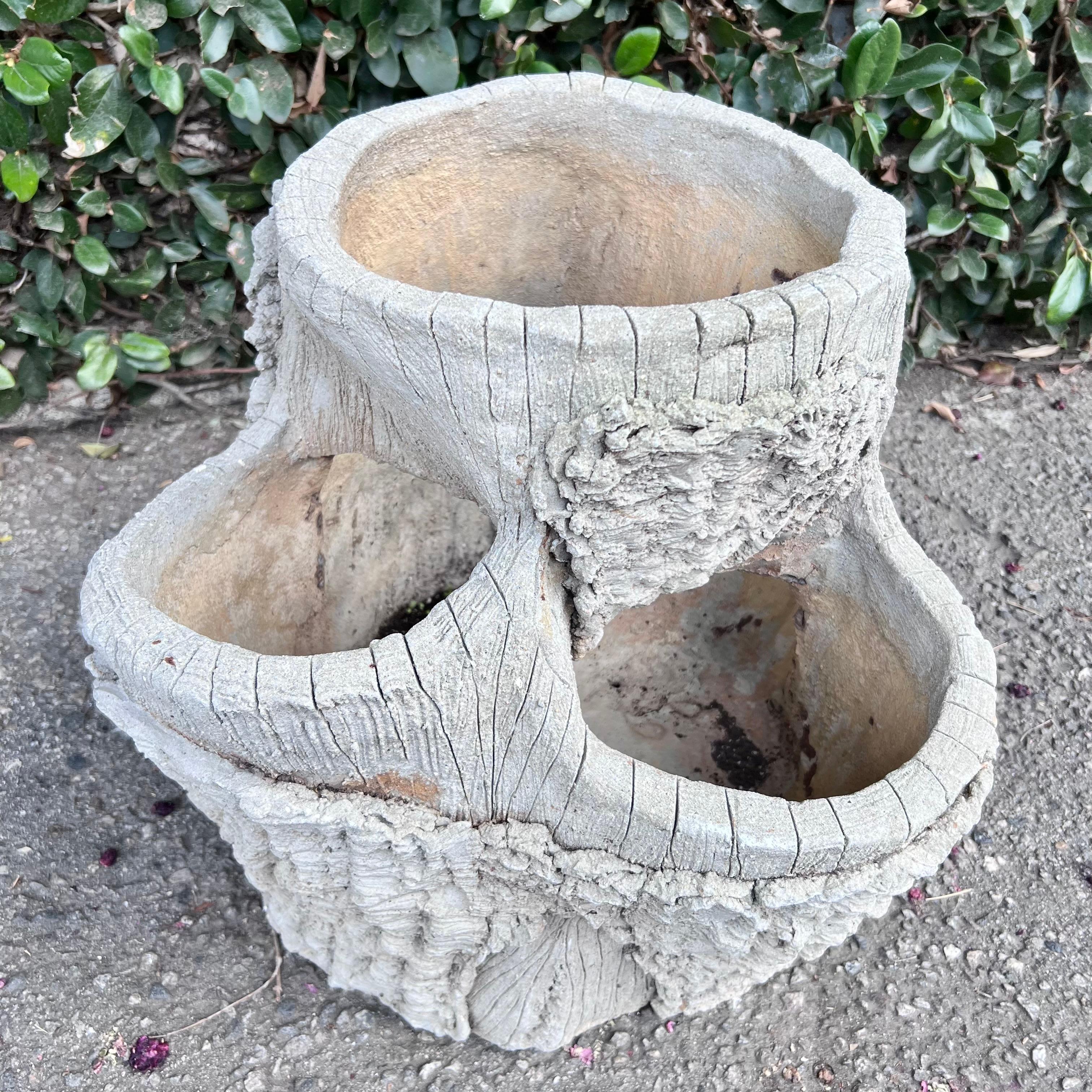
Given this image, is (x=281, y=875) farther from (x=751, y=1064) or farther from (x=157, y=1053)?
(x=751, y=1064)

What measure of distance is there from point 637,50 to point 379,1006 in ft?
7.10

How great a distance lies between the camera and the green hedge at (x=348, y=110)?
2381mm

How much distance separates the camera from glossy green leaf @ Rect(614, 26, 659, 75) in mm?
2410

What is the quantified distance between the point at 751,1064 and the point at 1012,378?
7.67 feet

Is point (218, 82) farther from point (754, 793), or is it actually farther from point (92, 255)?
point (754, 793)

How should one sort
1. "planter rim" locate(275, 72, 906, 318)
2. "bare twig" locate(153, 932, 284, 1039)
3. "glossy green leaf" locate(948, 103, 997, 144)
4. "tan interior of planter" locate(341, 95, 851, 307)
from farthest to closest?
"glossy green leaf" locate(948, 103, 997, 144), "bare twig" locate(153, 932, 284, 1039), "tan interior of planter" locate(341, 95, 851, 307), "planter rim" locate(275, 72, 906, 318)

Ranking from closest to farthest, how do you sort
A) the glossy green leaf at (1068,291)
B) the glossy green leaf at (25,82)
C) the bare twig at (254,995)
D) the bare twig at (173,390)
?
the bare twig at (254,995)
the glossy green leaf at (25,82)
the glossy green leaf at (1068,291)
the bare twig at (173,390)

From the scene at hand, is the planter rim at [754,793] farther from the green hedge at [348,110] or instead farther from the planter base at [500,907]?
the green hedge at [348,110]

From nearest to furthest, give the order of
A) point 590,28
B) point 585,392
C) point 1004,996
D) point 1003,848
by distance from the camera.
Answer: point 585,392
point 1004,996
point 1003,848
point 590,28

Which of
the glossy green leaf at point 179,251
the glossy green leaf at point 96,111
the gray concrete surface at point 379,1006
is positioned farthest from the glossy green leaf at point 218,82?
the gray concrete surface at point 379,1006

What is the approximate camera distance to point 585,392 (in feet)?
4.22

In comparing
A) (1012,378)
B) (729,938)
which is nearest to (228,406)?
(729,938)

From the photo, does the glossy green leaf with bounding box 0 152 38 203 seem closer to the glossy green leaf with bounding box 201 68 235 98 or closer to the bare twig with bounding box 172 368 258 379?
the glossy green leaf with bounding box 201 68 235 98

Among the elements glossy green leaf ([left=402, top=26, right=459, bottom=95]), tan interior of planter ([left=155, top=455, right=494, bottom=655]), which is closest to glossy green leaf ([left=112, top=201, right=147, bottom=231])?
glossy green leaf ([left=402, top=26, right=459, bottom=95])
